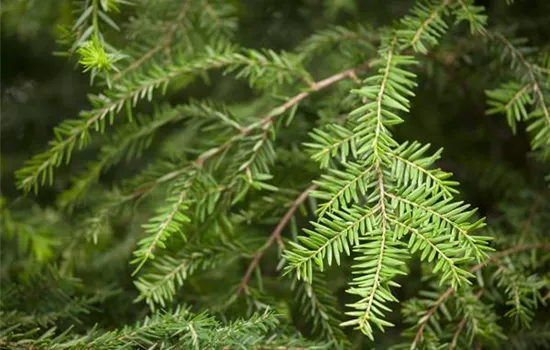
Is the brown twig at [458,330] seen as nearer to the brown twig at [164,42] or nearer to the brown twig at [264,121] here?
the brown twig at [264,121]

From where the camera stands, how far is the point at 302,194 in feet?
3.08

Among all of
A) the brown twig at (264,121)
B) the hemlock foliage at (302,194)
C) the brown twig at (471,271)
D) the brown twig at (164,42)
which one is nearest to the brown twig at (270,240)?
the hemlock foliage at (302,194)

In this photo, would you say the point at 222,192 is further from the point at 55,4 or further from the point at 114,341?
the point at 55,4

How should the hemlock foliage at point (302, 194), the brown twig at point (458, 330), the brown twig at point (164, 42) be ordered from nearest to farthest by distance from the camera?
the hemlock foliage at point (302, 194) → the brown twig at point (458, 330) → the brown twig at point (164, 42)

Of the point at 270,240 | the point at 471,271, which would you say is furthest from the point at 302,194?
the point at 471,271

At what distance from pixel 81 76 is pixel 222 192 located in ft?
3.07

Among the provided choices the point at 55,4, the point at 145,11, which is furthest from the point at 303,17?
the point at 55,4

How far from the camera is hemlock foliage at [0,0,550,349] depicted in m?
0.74

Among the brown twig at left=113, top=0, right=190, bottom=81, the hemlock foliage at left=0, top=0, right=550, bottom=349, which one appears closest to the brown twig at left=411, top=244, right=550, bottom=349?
the hemlock foliage at left=0, top=0, right=550, bottom=349

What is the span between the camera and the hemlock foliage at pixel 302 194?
2.42ft

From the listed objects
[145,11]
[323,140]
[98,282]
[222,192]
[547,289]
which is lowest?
[98,282]

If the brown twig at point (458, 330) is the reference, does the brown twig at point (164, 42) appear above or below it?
above

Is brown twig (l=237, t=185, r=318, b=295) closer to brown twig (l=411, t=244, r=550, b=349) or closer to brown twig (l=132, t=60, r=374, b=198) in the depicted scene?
brown twig (l=132, t=60, r=374, b=198)

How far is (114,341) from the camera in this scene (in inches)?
29.3
